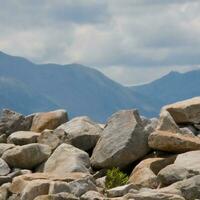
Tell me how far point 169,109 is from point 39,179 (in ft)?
29.0

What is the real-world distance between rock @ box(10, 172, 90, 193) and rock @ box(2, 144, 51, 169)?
10.7ft

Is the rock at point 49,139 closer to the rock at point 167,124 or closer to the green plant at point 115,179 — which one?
the rock at point 167,124

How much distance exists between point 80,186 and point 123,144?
19.8 feet

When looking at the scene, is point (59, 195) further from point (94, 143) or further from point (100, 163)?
point (94, 143)

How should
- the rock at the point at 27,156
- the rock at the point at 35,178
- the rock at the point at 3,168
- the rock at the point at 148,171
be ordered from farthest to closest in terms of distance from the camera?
the rock at the point at 27,156 → the rock at the point at 3,168 → the rock at the point at 148,171 → the rock at the point at 35,178

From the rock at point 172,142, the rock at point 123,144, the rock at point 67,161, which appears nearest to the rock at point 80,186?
the rock at point 67,161

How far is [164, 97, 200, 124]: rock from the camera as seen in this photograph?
3300 centimetres

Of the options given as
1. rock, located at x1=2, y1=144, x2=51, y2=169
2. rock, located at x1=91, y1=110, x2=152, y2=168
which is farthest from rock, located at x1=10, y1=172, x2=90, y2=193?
rock, located at x1=2, y1=144, x2=51, y2=169

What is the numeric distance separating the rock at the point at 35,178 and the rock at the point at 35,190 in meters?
1.34

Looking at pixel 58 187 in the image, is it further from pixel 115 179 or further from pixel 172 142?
pixel 172 142

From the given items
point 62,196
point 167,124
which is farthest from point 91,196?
point 167,124

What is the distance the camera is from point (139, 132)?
30.4 metres

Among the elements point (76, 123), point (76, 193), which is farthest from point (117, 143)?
point (76, 193)

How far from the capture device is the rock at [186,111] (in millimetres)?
33000
